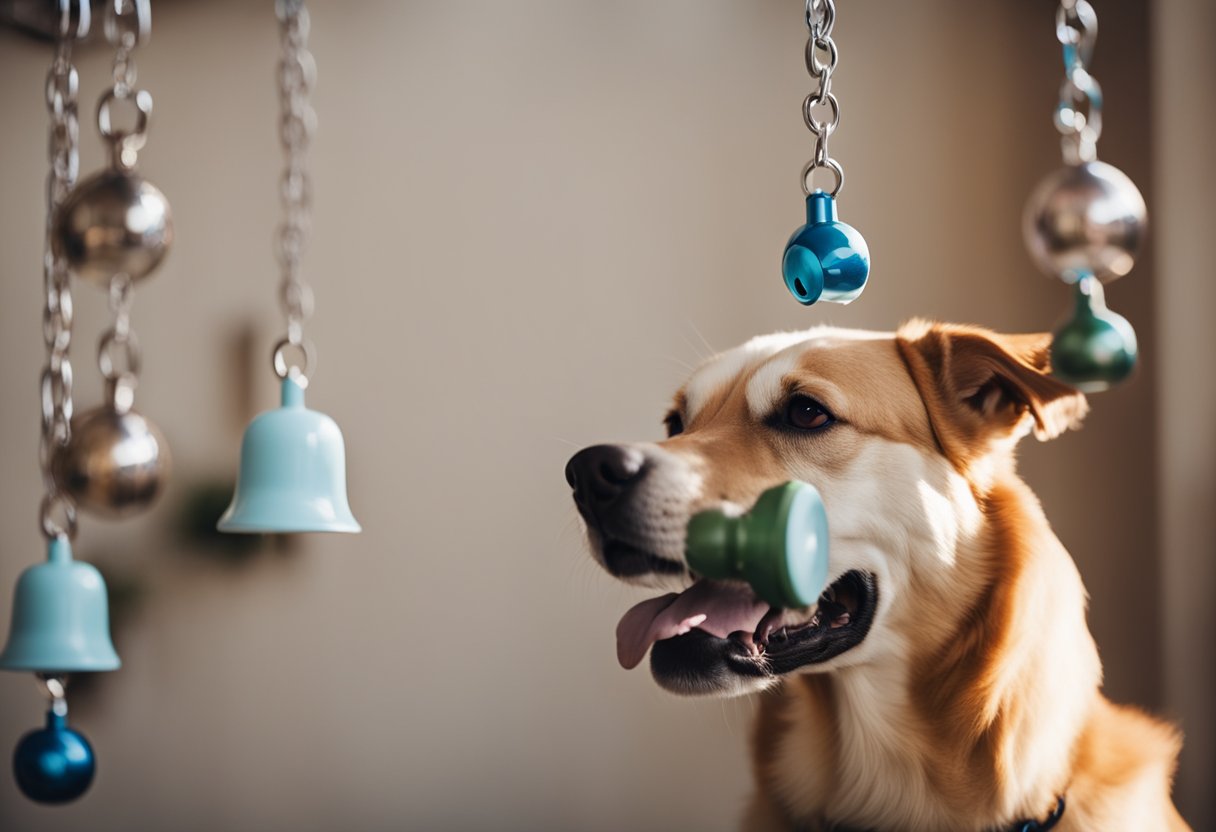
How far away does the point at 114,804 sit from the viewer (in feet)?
5.64

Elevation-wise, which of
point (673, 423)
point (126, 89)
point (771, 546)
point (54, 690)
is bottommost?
point (54, 690)

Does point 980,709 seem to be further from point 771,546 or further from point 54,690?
point 54,690

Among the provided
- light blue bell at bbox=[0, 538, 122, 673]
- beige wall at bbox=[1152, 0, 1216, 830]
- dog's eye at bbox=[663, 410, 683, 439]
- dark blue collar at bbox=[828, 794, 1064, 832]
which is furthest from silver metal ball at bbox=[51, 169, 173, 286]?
beige wall at bbox=[1152, 0, 1216, 830]

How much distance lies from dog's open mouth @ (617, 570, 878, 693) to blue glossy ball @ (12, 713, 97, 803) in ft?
1.63

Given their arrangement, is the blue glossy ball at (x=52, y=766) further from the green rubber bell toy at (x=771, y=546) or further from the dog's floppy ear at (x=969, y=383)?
the dog's floppy ear at (x=969, y=383)

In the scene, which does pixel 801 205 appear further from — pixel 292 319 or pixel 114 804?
pixel 114 804

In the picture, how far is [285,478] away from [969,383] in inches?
30.9

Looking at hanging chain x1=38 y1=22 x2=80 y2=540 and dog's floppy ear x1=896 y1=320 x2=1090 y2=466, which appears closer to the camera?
hanging chain x1=38 y1=22 x2=80 y2=540

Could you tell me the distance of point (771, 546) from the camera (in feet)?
2.43

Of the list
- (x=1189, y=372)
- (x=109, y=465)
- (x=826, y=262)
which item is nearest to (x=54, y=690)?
(x=109, y=465)

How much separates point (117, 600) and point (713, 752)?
3.54 ft

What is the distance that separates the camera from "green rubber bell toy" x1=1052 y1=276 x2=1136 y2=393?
615mm

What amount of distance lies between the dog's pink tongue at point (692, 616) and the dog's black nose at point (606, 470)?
0.53 ft

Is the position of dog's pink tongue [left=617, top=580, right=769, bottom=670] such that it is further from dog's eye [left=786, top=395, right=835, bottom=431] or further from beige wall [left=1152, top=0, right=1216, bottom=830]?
beige wall [left=1152, top=0, right=1216, bottom=830]
